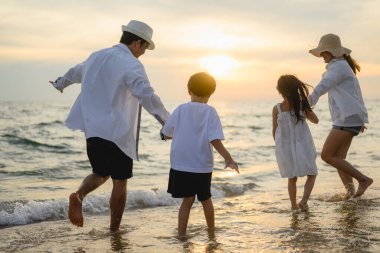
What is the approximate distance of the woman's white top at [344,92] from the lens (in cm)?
627

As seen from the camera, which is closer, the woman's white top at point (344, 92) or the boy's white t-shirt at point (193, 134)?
the boy's white t-shirt at point (193, 134)

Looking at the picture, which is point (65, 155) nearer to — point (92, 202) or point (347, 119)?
point (92, 202)

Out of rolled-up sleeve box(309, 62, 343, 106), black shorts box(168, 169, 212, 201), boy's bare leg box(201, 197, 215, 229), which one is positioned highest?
rolled-up sleeve box(309, 62, 343, 106)

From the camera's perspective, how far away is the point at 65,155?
16.4 metres

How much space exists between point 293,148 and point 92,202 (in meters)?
3.20

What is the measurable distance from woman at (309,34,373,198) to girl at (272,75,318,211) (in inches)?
10.0

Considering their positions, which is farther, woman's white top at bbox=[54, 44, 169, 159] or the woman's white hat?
the woman's white hat

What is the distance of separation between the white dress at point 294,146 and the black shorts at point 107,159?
2338 mm

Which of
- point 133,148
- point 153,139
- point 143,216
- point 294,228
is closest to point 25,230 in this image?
point 143,216

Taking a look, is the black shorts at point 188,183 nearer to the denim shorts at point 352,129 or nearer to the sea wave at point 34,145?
the denim shorts at point 352,129

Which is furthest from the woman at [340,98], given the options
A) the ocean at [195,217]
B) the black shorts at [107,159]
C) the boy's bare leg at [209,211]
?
the black shorts at [107,159]

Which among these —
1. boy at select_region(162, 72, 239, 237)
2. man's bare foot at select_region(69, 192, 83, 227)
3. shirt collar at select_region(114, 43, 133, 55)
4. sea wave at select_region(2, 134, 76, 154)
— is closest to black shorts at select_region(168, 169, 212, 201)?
boy at select_region(162, 72, 239, 237)

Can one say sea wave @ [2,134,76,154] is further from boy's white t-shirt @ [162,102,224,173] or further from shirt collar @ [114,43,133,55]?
boy's white t-shirt @ [162,102,224,173]

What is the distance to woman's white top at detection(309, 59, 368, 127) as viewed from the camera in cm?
627
